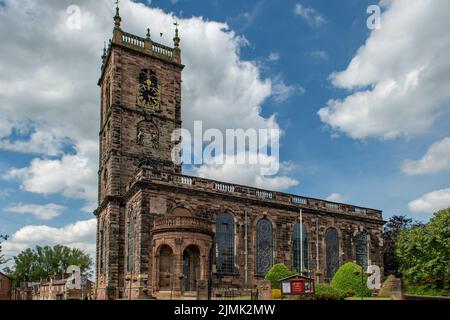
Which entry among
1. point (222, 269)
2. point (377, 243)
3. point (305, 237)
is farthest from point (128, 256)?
point (377, 243)

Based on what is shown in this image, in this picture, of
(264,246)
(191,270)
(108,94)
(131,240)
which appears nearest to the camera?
(191,270)

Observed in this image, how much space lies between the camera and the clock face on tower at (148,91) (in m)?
40.4

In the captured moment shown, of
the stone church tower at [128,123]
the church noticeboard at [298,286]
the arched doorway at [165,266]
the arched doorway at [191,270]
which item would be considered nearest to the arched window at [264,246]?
the arched doorway at [191,270]

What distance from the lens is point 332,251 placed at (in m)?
41.6

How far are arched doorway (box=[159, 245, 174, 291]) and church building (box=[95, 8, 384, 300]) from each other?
67 millimetres

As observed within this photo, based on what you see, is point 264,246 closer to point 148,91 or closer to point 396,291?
point 396,291

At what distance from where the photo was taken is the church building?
3108cm

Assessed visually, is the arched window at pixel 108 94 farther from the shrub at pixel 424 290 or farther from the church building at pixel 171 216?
the shrub at pixel 424 290

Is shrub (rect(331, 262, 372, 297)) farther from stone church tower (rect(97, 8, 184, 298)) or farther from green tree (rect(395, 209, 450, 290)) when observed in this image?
stone church tower (rect(97, 8, 184, 298))

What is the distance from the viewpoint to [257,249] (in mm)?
36969

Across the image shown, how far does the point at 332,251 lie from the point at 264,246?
7885 millimetres

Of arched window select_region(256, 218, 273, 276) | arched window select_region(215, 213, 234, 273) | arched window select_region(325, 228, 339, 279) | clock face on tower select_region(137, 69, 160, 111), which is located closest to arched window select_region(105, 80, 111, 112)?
clock face on tower select_region(137, 69, 160, 111)

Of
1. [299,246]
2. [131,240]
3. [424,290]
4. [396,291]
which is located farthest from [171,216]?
[424,290]
